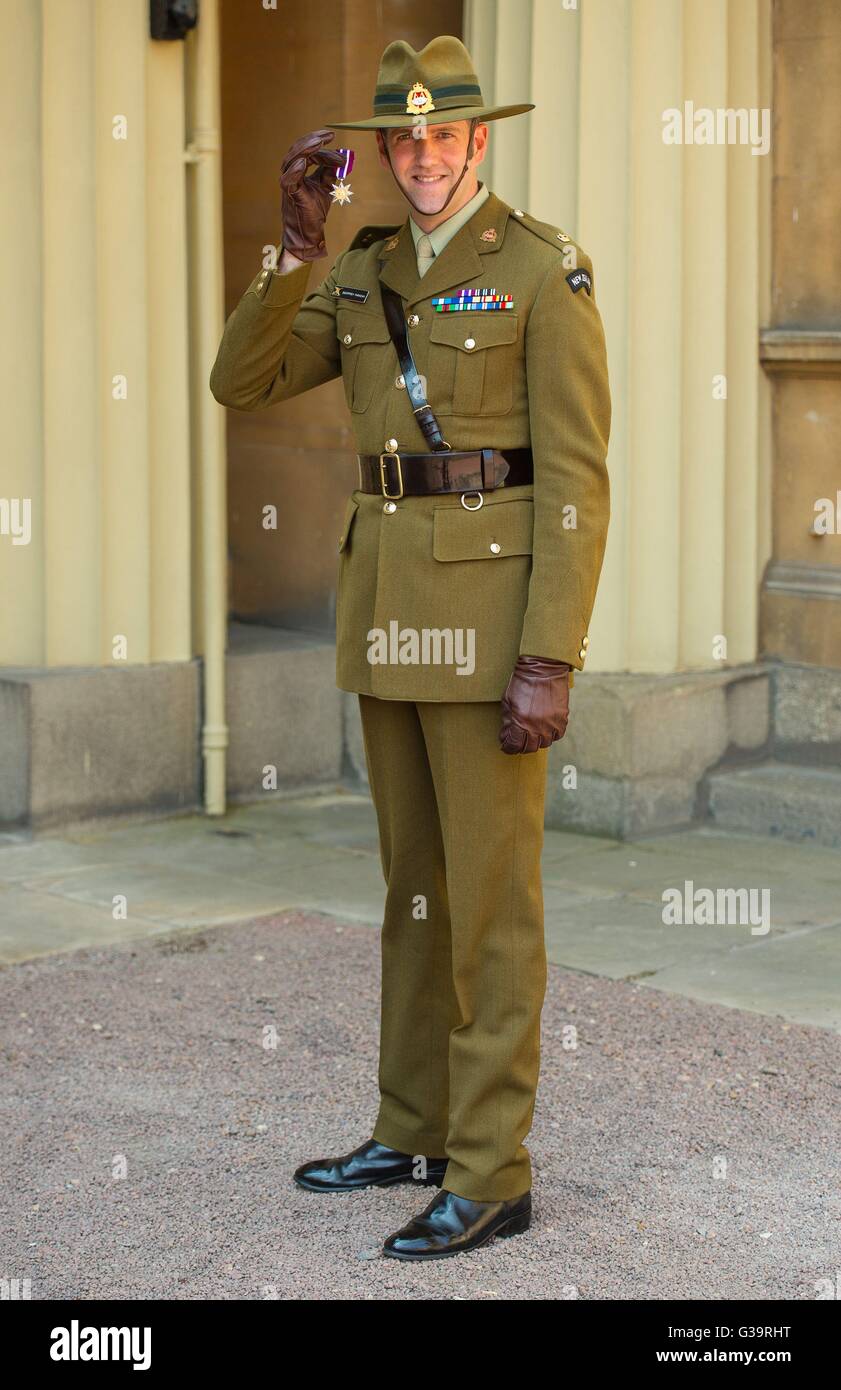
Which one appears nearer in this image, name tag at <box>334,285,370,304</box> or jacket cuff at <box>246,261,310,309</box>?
jacket cuff at <box>246,261,310,309</box>

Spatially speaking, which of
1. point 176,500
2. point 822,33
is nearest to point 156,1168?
point 176,500

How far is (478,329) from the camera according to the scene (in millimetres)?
3850

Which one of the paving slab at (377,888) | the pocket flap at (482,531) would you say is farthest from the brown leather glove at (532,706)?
the paving slab at (377,888)

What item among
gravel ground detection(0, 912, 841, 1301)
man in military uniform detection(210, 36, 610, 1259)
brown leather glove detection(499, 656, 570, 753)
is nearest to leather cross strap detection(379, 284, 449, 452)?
man in military uniform detection(210, 36, 610, 1259)

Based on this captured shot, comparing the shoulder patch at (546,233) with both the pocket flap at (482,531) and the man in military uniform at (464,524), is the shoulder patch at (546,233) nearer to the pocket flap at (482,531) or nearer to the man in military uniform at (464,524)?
the man in military uniform at (464,524)

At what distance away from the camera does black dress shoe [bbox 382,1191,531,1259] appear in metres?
3.89

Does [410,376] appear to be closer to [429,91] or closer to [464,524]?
[464,524]

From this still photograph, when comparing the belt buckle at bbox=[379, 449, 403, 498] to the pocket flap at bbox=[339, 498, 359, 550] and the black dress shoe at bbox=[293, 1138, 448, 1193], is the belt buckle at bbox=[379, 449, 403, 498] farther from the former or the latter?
the black dress shoe at bbox=[293, 1138, 448, 1193]

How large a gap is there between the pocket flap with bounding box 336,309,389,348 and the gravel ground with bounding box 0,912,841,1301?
1714mm

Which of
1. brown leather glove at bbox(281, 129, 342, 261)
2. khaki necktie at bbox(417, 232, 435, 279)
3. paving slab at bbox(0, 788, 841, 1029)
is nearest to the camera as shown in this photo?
brown leather glove at bbox(281, 129, 342, 261)

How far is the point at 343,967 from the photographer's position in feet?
19.6

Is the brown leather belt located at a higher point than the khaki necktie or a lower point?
lower

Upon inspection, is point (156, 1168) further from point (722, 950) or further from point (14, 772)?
point (14, 772)

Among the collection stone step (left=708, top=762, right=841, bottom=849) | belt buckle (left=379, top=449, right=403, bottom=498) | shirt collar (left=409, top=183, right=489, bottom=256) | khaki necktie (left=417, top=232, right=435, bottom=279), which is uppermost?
shirt collar (left=409, top=183, right=489, bottom=256)
